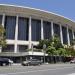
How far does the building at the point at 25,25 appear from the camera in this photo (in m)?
79.4

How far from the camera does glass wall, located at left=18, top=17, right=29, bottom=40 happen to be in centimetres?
8181

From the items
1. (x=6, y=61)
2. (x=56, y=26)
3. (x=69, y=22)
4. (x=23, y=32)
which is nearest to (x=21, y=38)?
(x=23, y=32)

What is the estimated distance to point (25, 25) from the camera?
84125 mm

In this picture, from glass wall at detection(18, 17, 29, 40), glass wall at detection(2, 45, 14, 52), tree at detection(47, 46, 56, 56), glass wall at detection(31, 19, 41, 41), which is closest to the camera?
tree at detection(47, 46, 56, 56)

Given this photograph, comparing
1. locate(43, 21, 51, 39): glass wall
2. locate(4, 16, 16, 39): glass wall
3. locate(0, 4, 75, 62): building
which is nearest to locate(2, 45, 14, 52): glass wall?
locate(0, 4, 75, 62): building

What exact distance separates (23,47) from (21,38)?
3398 mm

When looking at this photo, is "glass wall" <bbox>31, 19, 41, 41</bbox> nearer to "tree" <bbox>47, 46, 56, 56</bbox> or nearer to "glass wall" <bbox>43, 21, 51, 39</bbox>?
"glass wall" <bbox>43, 21, 51, 39</bbox>

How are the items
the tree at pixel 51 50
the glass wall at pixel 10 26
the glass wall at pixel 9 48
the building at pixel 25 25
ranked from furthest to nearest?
the glass wall at pixel 10 26
the building at pixel 25 25
the glass wall at pixel 9 48
the tree at pixel 51 50

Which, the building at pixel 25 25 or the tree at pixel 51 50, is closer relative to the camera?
the tree at pixel 51 50

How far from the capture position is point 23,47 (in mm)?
82688

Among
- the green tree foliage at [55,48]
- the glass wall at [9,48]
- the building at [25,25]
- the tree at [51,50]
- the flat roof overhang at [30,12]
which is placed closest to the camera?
the tree at [51,50]

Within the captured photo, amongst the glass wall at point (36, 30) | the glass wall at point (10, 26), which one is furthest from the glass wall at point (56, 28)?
the glass wall at point (10, 26)

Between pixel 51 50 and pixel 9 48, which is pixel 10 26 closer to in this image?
pixel 9 48

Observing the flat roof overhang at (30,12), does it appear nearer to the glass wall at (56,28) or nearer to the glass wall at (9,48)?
the glass wall at (56,28)
